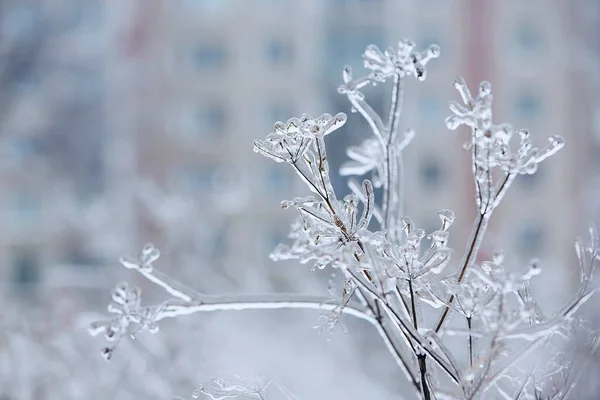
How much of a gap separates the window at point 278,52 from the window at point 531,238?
4.56 m

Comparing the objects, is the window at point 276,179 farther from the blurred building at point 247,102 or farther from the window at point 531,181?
the window at point 531,181

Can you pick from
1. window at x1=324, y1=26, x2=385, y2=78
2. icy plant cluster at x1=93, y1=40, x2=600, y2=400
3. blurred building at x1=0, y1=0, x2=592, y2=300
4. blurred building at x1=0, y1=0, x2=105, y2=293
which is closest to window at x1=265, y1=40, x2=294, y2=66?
blurred building at x1=0, y1=0, x2=592, y2=300

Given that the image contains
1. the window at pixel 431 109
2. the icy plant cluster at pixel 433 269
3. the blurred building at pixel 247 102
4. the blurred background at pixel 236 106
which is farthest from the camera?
the window at pixel 431 109

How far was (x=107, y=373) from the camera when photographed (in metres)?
2.17

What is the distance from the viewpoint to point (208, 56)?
11734 mm

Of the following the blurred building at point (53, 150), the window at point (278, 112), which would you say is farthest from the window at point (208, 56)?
the blurred building at point (53, 150)

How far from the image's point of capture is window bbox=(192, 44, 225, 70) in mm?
11680

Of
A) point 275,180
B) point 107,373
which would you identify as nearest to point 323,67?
point 275,180

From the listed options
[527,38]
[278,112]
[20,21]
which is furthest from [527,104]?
[20,21]

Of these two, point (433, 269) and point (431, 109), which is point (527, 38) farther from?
point (433, 269)

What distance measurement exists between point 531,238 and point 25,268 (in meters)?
7.83

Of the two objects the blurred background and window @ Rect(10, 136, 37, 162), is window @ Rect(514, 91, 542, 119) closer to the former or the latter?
the blurred background

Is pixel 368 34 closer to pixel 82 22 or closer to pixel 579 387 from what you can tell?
pixel 82 22

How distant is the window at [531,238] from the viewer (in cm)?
1077
